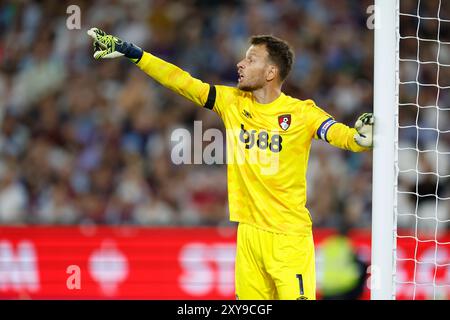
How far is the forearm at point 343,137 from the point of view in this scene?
16.8 ft

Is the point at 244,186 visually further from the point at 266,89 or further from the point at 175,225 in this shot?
the point at 175,225

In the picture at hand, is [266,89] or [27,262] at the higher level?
[266,89]

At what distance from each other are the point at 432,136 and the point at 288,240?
4.31 metres

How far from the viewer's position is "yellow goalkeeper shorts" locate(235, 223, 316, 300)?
541 centimetres

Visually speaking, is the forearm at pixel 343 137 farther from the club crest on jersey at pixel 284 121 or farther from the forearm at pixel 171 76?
the forearm at pixel 171 76

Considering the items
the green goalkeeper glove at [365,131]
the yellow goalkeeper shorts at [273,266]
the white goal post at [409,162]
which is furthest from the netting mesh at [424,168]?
the green goalkeeper glove at [365,131]

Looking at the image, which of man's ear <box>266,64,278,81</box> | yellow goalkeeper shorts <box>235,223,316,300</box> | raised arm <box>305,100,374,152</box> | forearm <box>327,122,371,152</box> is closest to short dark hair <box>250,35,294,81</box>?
man's ear <box>266,64,278,81</box>

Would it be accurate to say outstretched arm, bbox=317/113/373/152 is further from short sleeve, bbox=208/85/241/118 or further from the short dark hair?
short sleeve, bbox=208/85/241/118

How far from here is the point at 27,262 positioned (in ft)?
26.3

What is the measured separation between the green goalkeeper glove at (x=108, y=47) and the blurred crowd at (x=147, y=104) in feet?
10.2

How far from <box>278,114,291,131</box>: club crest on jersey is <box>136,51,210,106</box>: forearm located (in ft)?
1.71

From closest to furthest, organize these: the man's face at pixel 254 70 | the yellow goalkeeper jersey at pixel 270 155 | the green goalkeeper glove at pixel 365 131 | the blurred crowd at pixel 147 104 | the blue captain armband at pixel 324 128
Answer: the green goalkeeper glove at pixel 365 131
the blue captain armband at pixel 324 128
the yellow goalkeeper jersey at pixel 270 155
the man's face at pixel 254 70
the blurred crowd at pixel 147 104

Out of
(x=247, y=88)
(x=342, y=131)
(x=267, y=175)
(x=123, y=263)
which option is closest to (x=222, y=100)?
(x=247, y=88)

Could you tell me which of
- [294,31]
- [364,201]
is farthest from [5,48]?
[364,201]
